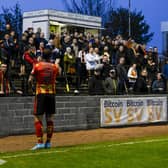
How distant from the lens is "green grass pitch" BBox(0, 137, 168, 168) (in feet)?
30.7

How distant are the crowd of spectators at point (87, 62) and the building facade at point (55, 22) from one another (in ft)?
12.1

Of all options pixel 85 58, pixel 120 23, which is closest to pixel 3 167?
pixel 85 58

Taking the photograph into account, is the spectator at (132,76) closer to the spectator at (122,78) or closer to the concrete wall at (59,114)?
the spectator at (122,78)

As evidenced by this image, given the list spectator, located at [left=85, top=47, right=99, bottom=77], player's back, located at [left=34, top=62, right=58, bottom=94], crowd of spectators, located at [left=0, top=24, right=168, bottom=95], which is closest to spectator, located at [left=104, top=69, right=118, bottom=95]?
crowd of spectators, located at [left=0, top=24, right=168, bottom=95]

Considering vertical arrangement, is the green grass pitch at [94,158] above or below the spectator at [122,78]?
below

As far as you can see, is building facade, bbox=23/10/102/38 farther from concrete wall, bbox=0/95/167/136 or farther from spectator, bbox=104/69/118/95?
concrete wall, bbox=0/95/167/136

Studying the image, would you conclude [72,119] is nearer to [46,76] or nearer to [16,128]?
[16,128]

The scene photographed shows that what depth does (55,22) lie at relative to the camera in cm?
Answer: 2739

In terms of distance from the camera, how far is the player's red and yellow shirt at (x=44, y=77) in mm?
11469

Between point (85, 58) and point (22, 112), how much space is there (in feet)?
16.8

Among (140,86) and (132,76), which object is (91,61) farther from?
(140,86)

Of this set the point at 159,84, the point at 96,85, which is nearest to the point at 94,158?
the point at 96,85

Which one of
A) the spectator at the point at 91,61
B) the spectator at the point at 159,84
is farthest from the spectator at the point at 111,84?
the spectator at the point at 159,84

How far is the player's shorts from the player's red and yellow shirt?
103 millimetres
